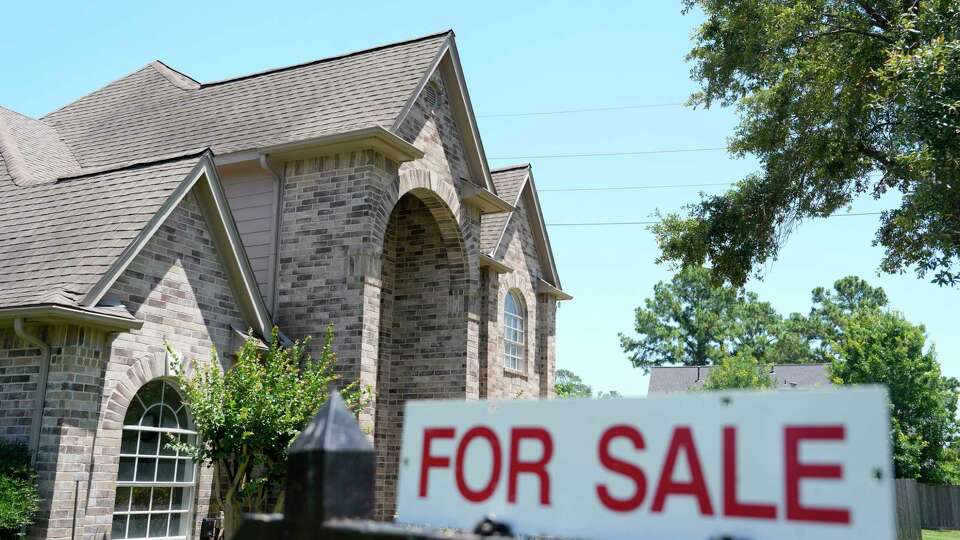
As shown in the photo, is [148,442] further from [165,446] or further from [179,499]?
[179,499]

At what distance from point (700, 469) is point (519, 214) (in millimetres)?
22794

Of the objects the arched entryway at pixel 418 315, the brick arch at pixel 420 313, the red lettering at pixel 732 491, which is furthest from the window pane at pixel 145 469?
the red lettering at pixel 732 491

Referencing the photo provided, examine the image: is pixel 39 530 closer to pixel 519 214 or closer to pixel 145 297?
pixel 145 297

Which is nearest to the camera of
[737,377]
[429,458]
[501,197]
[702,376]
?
[429,458]

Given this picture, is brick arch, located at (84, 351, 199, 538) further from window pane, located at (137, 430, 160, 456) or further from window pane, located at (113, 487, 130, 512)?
window pane, located at (137, 430, 160, 456)

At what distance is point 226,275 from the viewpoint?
1374cm

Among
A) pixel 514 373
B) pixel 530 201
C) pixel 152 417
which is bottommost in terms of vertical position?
pixel 152 417

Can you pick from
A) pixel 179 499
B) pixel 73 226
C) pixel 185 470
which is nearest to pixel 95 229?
pixel 73 226

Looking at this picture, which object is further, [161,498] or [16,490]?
[161,498]

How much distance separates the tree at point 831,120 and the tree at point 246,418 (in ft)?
32.8

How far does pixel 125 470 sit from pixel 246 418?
6.07ft

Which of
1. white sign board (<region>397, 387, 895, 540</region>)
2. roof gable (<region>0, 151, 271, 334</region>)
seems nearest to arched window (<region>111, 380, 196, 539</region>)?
roof gable (<region>0, 151, 271, 334</region>)

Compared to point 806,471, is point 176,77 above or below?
above

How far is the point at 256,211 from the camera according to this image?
16688 millimetres
